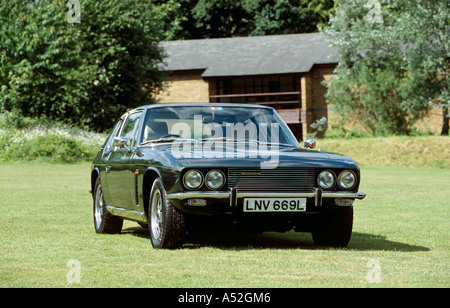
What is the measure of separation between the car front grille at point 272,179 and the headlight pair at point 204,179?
0.32 ft

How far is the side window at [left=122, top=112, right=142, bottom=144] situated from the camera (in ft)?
33.4

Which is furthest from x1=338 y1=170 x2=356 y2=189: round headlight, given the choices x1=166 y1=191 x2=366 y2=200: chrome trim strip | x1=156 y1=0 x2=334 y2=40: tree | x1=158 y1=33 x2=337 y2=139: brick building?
x1=156 y1=0 x2=334 y2=40: tree


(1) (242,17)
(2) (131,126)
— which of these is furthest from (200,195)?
(1) (242,17)

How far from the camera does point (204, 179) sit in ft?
27.3

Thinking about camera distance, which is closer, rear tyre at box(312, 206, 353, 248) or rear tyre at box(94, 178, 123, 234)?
rear tyre at box(312, 206, 353, 248)

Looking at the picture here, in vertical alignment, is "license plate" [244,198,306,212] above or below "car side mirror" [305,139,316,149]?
below

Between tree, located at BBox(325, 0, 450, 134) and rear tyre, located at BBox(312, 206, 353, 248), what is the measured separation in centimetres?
2934

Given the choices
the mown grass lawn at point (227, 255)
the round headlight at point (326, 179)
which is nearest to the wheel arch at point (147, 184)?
the mown grass lawn at point (227, 255)

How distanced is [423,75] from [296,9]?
2542 centimetres

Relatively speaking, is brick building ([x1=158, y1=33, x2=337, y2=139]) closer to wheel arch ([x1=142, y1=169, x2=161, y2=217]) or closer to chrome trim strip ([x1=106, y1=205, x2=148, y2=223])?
chrome trim strip ([x1=106, y1=205, x2=148, y2=223])

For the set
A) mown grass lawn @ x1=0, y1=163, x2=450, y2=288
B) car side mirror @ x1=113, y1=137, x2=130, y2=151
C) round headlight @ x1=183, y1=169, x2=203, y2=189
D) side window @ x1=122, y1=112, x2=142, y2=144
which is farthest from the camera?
side window @ x1=122, y1=112, x2=142, y2=144

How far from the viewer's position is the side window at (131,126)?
1017 cm

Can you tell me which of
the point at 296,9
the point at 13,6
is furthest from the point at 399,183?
the point at 296,9

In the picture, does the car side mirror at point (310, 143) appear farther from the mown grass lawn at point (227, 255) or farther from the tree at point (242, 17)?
the tree at point (242, 17)
